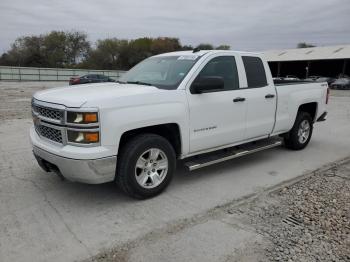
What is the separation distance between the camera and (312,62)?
51.8m

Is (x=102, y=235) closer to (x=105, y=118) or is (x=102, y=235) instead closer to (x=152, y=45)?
(x=105, y=118)

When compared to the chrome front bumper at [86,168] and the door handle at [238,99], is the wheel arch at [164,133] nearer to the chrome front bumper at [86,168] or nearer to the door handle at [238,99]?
the chrome front bumper at [86,168]

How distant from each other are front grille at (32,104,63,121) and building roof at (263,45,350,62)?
46133 mm

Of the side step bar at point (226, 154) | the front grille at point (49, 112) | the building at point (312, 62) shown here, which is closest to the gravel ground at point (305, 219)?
the side step bar at point (226, 154)

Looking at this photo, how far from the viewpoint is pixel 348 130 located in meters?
9.59

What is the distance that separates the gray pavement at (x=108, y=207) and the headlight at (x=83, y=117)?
1.12 m

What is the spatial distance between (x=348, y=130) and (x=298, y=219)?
675cm

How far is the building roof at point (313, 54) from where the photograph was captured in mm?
45772

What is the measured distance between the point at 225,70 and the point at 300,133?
269cm

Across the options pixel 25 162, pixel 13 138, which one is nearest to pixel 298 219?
pixel 25 162

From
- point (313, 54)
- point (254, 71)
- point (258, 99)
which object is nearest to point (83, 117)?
point (258, 99)

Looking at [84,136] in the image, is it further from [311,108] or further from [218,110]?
[311,108]

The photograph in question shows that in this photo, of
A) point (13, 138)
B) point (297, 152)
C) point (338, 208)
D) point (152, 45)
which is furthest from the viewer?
point (152, 45)

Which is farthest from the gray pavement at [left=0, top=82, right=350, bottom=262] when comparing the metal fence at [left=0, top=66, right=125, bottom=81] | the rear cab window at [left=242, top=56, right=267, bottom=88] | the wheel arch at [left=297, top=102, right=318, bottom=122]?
the metal fence at [left=0, top=66, right=125, bottom=81]
